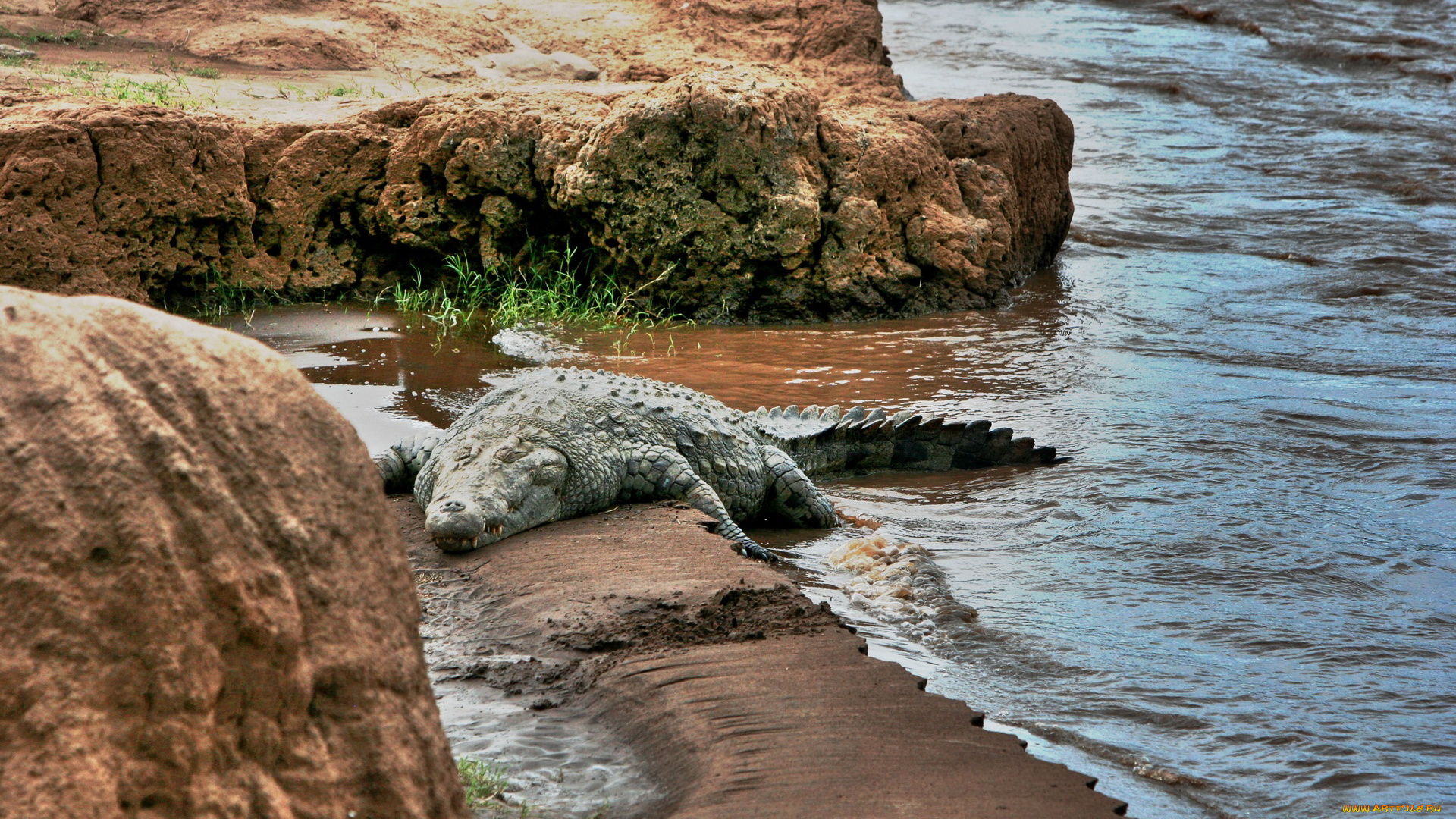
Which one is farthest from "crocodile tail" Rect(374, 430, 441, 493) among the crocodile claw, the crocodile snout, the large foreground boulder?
the large foreground boulder

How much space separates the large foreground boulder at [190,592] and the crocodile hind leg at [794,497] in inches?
133

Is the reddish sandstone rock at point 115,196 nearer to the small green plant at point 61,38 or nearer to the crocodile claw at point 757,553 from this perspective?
the small green plant at point 61,38

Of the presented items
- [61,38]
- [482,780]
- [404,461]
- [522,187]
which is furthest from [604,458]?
[61,38]

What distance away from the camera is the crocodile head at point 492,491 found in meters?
4.21

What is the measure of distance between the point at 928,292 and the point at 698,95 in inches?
95.2

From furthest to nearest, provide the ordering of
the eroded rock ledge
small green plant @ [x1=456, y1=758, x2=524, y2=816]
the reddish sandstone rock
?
the eroded rock ledge
the reddish sandstone rock
small green plant @ [x1=456, y1=758, x2=524, y2=816]

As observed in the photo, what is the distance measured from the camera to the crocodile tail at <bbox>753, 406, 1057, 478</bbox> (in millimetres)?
5914

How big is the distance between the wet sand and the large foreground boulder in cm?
93

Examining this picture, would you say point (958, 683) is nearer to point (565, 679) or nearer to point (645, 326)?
point (565, 679)

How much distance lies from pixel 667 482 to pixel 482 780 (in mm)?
2316

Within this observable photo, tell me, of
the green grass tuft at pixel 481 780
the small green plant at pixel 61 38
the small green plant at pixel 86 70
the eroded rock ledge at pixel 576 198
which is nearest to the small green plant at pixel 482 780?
the green grass tuft at pixel 481 780

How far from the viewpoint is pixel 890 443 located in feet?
20.0

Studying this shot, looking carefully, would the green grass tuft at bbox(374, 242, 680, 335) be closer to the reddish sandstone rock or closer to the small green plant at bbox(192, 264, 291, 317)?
the small green plant at bbox(192, 264, 291, 317)

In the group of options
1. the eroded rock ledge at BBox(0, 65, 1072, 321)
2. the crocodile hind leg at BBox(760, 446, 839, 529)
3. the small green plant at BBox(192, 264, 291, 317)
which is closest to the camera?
the crocodile hind leg at BBox(760, 446, 839, 529)
